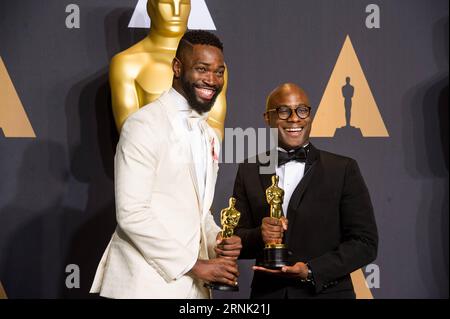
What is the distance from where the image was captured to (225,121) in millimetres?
3779

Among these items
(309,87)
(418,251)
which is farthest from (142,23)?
(418,251)

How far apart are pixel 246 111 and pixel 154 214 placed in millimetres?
1746

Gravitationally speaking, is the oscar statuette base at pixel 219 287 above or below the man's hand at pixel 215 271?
below

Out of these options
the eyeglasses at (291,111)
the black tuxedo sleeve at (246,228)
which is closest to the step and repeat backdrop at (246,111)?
the black tuxedo sleeve at (246,228)

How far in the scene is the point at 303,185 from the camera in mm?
2404

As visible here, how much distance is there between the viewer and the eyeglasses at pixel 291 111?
8.12ft

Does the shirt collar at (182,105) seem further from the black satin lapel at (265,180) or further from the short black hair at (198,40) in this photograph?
the black satin lapel at (265,180)

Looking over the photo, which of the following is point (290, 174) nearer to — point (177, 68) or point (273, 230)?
point (273, 230)

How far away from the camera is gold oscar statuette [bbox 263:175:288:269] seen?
2.24 meters

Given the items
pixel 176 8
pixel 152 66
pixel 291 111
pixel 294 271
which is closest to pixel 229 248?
pixel 294 271

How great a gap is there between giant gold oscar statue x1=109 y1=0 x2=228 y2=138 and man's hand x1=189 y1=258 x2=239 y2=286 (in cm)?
138

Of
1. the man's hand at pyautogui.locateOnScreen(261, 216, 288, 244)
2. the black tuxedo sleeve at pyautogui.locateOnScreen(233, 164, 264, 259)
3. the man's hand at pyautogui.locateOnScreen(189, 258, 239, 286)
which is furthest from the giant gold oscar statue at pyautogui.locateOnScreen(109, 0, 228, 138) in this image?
the man's hand at pyautogui.locateOnScreen(189, 258, 239, 286)

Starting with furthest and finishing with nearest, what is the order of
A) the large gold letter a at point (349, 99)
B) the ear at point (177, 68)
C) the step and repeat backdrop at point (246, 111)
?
the large gold letter a at point (349, 99)
the step and repeat backdrop at point (246, 111)
the ear at point (177, 68)

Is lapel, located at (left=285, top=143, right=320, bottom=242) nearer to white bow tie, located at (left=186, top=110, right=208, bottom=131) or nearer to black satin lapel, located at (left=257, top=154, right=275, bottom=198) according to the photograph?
black satin lapel, located at (left=257, top=154, right=275, bottom=198)
